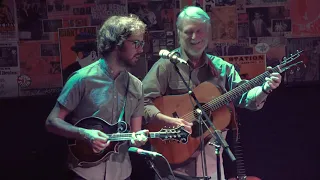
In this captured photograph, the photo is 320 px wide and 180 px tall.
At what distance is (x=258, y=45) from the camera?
4031 mm

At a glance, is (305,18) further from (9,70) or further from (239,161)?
(9,70)

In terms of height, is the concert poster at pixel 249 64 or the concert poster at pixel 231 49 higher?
the concert poster at pixel 231 49

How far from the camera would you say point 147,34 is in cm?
391

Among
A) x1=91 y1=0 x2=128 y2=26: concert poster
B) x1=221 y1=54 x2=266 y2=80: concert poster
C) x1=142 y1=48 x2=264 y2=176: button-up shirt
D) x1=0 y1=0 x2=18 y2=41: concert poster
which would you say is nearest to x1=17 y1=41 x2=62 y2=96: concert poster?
x1=0 y1=0 x2=18 y2=41: concert poster

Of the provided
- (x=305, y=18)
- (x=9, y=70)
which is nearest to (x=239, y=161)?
(x=305, y=18)

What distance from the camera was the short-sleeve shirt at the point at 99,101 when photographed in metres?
2.83

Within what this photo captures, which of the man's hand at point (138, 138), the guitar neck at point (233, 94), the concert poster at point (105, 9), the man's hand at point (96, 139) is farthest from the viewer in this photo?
the concert poster at point (105, 9)

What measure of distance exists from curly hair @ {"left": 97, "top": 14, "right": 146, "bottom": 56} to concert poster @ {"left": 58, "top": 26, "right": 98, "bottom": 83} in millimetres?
914

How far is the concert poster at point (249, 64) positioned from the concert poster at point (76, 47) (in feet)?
3.84

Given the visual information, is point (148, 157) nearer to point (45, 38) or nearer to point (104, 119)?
point (104, 119)

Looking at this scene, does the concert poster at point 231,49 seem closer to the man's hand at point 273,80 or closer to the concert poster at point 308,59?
the concert poster at point 308,59

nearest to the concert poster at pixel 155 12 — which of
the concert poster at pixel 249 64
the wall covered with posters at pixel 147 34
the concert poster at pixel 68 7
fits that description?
the wall covered with posters at pixel 147 34

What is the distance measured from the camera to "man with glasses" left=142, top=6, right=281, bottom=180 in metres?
3.37

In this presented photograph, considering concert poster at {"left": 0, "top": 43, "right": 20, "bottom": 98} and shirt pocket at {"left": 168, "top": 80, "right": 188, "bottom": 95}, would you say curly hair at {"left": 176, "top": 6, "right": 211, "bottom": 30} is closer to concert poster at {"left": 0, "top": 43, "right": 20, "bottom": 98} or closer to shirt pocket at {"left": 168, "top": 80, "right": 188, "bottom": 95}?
shirt pocket at {"left": 168, "top": 80, "right": 188, "bottom": 95}
